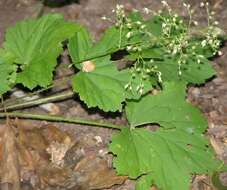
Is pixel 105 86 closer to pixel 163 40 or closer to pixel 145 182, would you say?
pixel 163 40

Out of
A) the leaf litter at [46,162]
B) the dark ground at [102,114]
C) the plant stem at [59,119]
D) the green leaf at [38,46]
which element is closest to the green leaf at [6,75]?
the green leaf at [38,46]

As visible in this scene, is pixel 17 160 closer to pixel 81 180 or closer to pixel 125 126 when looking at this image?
pixel 81 180

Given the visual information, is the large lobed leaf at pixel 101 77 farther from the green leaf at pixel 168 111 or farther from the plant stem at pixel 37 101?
the plant stem at pixel 37 101

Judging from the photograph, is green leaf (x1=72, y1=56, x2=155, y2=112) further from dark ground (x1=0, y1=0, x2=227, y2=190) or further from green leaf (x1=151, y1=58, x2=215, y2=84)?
dark ground (x1=0, y1=0, x2=227, y2=190)

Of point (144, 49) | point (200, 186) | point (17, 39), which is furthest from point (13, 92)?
point (200, 186)

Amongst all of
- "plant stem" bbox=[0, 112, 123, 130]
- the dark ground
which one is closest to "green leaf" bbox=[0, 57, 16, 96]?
"plant stem" bbox=[0, 112, 123, 130]
